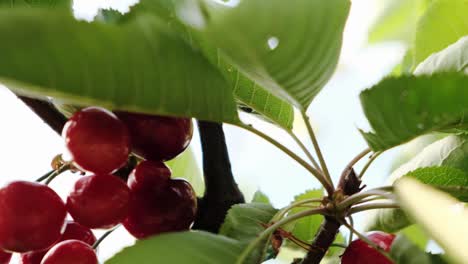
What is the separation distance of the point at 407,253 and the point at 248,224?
5.5 inches

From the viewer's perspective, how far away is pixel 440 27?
0.72m

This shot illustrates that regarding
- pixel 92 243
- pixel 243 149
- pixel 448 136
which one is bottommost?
pixel 243 149

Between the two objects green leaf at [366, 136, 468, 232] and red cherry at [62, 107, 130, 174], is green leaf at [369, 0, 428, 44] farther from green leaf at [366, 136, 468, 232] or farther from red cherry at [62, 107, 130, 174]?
red cherry at [62, 107, 130, 174]

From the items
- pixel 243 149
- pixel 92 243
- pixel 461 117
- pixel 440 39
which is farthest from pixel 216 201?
pixel 243 149

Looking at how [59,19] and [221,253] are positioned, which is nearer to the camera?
[59,19]

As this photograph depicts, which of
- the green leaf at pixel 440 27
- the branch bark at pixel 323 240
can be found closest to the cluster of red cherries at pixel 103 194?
the branch bark at pixel 323 240

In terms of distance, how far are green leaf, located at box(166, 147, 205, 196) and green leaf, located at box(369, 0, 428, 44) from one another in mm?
367

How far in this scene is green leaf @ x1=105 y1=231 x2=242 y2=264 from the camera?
1.23 ft

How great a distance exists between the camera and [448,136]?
2.10ft

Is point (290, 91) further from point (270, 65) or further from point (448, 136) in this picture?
point (448, 136)

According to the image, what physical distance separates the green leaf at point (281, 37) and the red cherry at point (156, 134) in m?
0.10

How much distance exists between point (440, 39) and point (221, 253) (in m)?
0.41

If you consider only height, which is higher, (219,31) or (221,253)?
(219,31)

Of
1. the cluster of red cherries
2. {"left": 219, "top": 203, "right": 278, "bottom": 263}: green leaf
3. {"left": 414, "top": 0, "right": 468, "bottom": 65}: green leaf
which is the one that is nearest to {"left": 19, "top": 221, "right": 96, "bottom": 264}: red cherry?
the cluster of red cherries
